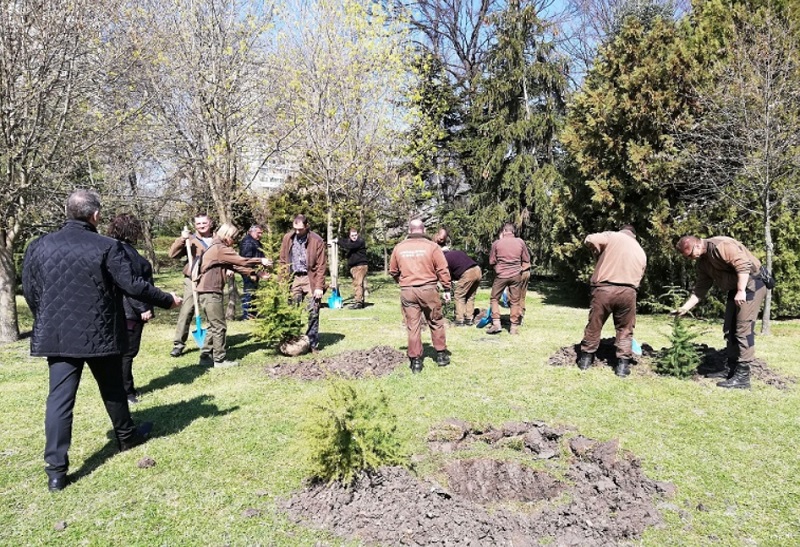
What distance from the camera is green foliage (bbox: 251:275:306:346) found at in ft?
24.1

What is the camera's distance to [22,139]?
7.89 meters

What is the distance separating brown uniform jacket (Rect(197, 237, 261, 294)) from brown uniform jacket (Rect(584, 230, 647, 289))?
4417 millimetres

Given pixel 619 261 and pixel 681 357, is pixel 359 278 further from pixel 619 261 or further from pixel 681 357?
pixel 681 357

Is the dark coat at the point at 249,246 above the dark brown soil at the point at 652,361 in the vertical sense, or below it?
above

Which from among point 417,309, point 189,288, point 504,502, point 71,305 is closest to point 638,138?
point 417,309

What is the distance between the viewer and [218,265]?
6.73 metres

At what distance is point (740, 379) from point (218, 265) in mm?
6537

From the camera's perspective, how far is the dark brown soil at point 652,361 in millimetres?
6059

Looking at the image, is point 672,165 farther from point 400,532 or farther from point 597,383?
point 400,532

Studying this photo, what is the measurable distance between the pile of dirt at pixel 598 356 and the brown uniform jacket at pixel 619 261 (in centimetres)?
107

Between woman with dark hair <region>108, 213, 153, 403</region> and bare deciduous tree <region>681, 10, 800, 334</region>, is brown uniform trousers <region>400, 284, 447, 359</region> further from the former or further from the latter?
bare deciduous tree <region>681, 10, 800, 334</region>

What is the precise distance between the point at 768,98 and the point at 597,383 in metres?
6.45

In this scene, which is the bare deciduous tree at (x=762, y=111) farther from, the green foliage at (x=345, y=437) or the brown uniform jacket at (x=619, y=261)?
the green foliage at (x=345, y=437)

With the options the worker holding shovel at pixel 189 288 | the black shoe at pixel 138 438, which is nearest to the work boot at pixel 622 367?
the black shoe at pixel 138 438
